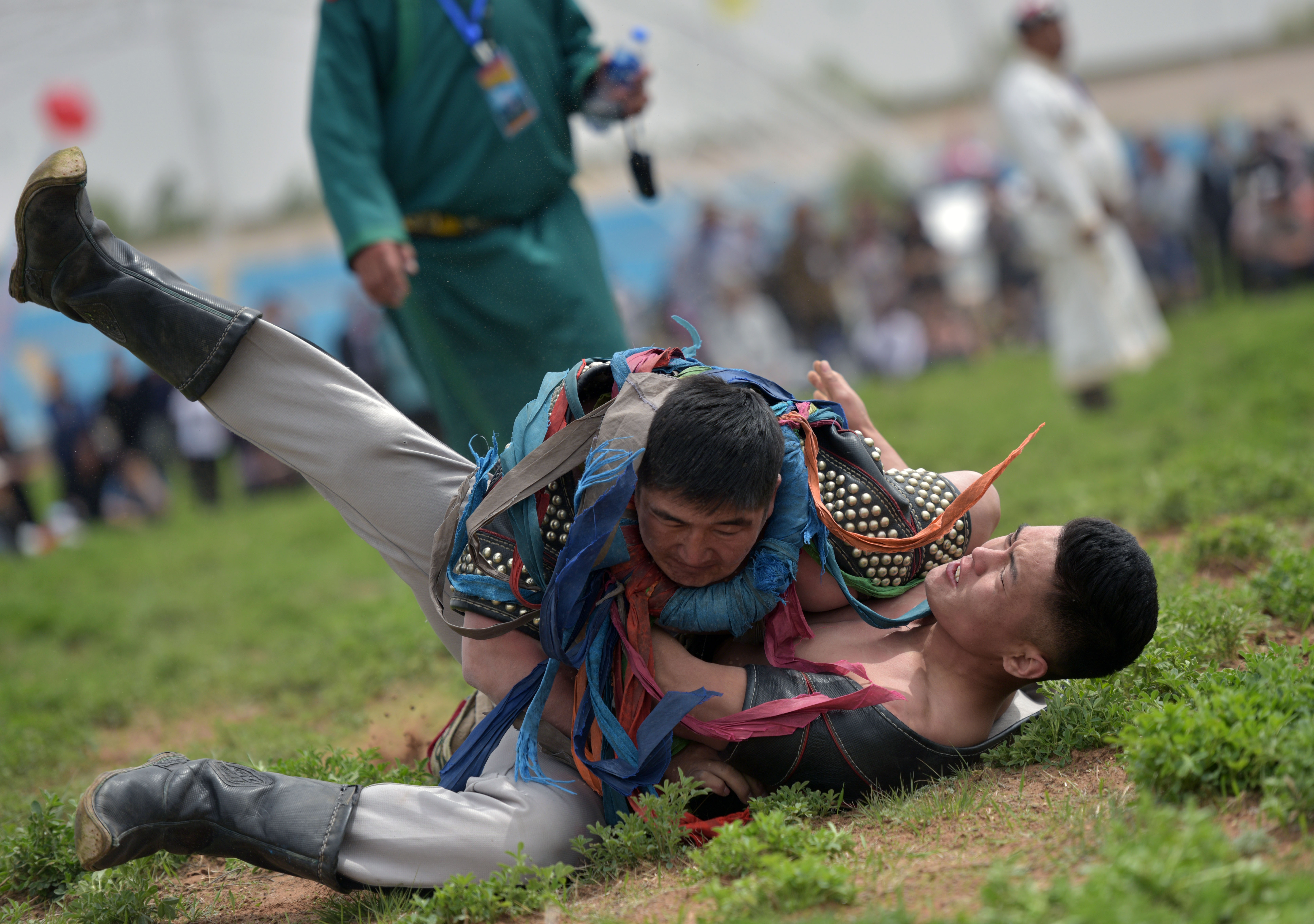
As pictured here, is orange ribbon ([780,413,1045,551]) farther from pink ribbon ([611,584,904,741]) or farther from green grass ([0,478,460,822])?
green grass ([0,478,460,822])

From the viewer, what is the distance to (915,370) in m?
12.5

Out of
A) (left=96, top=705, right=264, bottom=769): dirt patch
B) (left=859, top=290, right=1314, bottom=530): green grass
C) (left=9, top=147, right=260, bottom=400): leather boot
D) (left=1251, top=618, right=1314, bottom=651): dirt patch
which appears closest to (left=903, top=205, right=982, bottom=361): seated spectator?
(left=859, top=290, right=1314, bottom=530): green grass

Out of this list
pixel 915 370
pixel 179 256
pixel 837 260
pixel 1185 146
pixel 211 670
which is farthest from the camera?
pixel 179 256

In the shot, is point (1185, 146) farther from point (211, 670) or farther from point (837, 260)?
point (211, 670)

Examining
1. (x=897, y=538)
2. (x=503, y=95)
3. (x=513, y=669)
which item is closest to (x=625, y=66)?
(x=503, y=95)

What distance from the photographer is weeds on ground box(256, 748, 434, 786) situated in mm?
3115

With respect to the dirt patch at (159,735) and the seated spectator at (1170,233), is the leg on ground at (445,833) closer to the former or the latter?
the dirt patch at (159,735)

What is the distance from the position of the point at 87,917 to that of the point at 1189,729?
242 cm

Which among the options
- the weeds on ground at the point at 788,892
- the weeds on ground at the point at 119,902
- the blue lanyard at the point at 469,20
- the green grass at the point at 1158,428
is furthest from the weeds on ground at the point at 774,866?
the green grass at the point at 1158,428

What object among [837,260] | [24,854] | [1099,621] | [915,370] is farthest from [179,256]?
[1099,621]

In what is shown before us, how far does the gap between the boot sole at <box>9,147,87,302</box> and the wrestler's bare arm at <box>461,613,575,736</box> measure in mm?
1557

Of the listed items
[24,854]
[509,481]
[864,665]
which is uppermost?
[509,481]

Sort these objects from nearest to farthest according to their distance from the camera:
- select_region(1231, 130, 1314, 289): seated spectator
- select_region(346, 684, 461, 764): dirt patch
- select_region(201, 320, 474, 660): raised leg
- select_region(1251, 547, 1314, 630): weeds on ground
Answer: select_region(201, 320, 474, 660): raised leg, select_region(1251, 547, 1314, 630): weeds on ground, select_region(346, 684, 461, 764): dirt patch, select_region(1231, 130, 1314, 289): seated spectator

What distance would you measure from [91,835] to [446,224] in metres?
2.39
